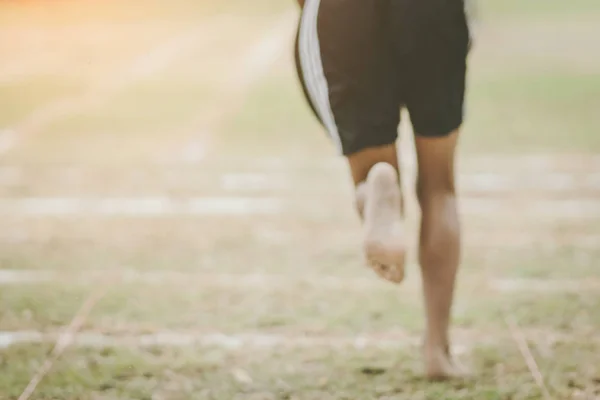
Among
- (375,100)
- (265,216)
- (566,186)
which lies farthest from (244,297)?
(566,186)

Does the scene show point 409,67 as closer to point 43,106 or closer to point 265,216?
point 265,216

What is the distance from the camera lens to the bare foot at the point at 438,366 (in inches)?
65.1

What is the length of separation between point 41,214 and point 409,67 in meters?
1.79

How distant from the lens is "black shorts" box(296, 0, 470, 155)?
140cm

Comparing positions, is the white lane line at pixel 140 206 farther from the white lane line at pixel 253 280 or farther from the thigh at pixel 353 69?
the thigh at pixel 353 69

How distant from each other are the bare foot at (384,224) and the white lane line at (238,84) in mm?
2079

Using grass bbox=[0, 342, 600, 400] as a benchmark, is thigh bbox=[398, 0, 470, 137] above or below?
above

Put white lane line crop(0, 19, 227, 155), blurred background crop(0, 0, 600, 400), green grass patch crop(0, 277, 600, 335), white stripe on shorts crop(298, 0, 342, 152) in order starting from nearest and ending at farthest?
white stripe on shorts crop(298, 0, 342, 152), blurred background crop(0, 0, 600, 400), green grass patch crop(0, 277, 600, 335), white lane line crop(0, 19, 227, 155)

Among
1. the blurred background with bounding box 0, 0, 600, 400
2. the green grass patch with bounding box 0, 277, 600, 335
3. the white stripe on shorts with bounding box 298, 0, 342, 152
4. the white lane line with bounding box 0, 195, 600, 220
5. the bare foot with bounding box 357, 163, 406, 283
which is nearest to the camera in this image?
the bare foot with bounding box 357, 163, 406, 283

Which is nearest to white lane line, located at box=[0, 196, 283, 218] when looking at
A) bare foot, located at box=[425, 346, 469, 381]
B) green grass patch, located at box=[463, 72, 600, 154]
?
green grass patch, located at box=[463, 72, 600, 154]

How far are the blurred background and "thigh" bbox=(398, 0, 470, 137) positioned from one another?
164mm

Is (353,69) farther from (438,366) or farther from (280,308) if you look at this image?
(280,308)

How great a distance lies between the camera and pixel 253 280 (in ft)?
7.45

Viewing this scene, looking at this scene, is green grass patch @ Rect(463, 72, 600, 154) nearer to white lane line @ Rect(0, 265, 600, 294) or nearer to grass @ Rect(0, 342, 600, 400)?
white lane line @ Rect(0, 265, 600, 294)
